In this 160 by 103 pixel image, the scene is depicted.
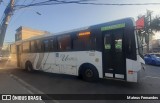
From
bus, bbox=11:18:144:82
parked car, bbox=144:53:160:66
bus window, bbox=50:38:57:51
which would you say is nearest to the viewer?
bus, bbox=11:18:144:82

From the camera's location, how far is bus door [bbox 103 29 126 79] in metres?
10.5

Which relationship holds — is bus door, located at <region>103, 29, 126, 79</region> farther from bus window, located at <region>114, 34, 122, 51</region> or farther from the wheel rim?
the wheel rim

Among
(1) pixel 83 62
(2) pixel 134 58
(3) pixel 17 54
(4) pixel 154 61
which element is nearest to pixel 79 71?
(1) pixel 83 62

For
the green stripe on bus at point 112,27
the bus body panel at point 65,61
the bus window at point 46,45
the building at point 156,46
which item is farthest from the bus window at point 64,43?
the building at point 156,46

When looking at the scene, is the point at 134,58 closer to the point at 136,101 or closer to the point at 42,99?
the point at 136,101

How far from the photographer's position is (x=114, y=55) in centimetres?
1078

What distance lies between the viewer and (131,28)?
10.3m

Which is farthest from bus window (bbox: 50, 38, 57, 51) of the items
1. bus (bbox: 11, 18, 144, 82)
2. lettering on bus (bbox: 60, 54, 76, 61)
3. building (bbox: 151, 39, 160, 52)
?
building (bbox: 151, 39, 160, 52)

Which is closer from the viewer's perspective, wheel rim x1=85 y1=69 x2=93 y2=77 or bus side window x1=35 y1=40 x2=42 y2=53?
wheel rim x1=85 y1=69 x2=93 y2=77

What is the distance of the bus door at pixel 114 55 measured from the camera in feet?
34.4

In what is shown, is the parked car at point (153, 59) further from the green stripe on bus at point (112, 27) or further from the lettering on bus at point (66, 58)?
the green stripe on bus at point (112, 27)

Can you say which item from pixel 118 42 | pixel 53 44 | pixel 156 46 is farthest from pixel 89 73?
pixel 156 46

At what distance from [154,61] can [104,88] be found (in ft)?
56.7

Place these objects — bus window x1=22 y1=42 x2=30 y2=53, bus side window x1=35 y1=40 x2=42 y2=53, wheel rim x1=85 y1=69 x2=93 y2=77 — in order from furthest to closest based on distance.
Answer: bus window x1=22 y1=42 x2=30 y2=53 → bus side window x1=35 y1=40 x2=42 y2=53 → wheel rim x1=85 y1=69 x2=93 y2=77
